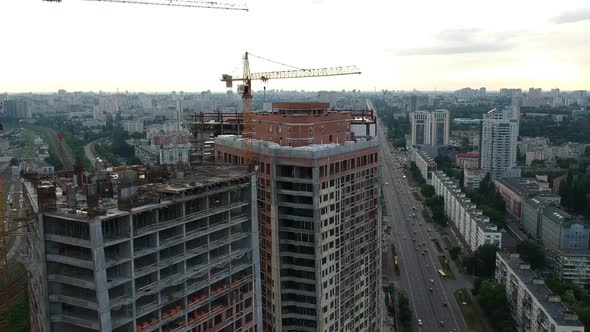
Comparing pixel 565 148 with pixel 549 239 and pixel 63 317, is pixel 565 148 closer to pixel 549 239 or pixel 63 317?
pixel 549 239

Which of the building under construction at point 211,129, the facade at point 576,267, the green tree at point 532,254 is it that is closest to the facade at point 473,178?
the green tree at point 532,254

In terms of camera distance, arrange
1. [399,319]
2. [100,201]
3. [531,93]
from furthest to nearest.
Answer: [531,93] < [399,319] < [100,201]

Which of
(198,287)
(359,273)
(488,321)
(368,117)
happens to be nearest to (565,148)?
(488,321)

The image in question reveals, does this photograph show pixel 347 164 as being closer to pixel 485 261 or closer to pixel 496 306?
pixel 496 306

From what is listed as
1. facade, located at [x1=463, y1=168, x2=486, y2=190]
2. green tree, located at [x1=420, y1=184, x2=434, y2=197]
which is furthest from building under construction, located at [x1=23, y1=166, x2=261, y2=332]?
facade, located at [x1=463, y1=168, x2=486, y2=190]

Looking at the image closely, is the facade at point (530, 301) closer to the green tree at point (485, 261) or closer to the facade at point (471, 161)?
the green tree at point (485, 261)
